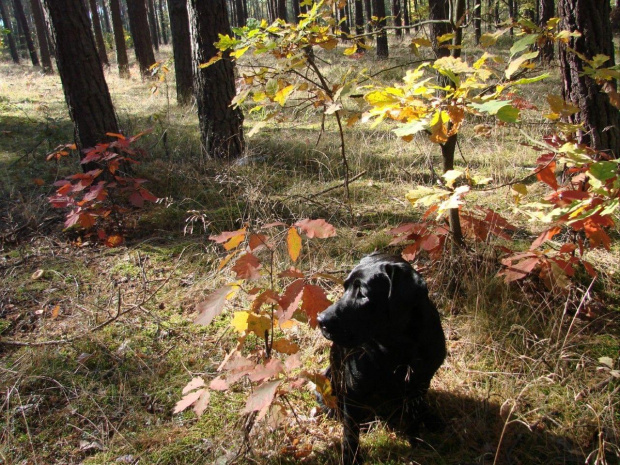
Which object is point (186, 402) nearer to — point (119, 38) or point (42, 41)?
point (119, 38)

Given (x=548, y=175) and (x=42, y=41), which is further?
(x=42, y=41)

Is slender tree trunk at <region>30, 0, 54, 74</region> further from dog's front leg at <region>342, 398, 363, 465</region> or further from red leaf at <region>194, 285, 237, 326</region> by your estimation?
dog's front leg at <region>342, 398, 363, 465</region>

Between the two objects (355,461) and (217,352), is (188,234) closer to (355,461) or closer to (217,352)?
(217,352)

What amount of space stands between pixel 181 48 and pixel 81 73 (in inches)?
208

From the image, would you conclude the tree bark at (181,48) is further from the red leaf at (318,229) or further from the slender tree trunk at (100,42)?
the red leaf at (318,229)

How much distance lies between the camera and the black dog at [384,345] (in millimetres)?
1626

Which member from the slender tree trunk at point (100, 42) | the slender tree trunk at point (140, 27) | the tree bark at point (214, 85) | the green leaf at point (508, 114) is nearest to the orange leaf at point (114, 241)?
the tree bark at point (214, 85)

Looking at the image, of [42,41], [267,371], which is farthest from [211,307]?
[42,41]

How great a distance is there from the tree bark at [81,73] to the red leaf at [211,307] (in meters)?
3.90

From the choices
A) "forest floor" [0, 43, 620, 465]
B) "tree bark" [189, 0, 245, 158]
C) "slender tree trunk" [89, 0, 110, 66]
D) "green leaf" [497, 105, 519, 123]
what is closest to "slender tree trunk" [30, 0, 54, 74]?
"slender tree trunk" [89, 0, 110, 66]

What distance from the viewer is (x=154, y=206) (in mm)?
4664

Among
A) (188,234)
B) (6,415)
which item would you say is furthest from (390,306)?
(188,234)

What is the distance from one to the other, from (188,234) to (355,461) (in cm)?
283

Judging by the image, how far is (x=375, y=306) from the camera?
5.35ft
